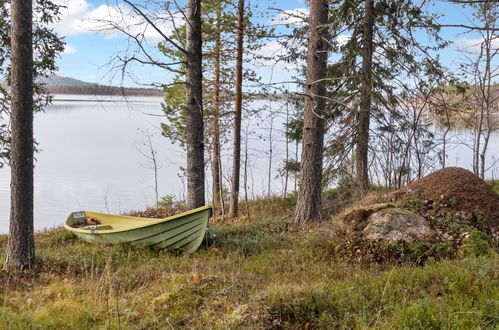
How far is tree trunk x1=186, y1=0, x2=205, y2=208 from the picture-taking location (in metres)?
8.76

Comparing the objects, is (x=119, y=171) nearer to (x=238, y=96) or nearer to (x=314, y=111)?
(x=238, y=96)

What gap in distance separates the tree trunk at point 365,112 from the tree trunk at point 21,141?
7.96m

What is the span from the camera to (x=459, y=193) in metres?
7.62

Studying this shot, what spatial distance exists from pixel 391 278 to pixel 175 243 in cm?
429

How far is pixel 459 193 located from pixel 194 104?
5507mm

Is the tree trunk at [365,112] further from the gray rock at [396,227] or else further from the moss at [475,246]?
the moss at [475,246]

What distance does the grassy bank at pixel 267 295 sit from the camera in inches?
160

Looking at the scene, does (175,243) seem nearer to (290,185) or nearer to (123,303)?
(123,303)

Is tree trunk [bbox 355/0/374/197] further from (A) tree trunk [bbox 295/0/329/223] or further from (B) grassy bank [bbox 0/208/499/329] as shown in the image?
(B) grassy bank [bbox 0/208/499/329]

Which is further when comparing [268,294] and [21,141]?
[21,141]

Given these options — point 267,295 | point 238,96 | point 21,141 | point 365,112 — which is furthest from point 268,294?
point 238,96

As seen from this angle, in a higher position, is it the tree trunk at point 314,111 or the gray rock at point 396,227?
the tree trunk at point 314,111

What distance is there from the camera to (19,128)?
662 centimetres

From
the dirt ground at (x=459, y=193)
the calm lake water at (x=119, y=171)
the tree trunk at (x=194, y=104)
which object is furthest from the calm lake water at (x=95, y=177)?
the dirt ground at (x=459, y=193)
